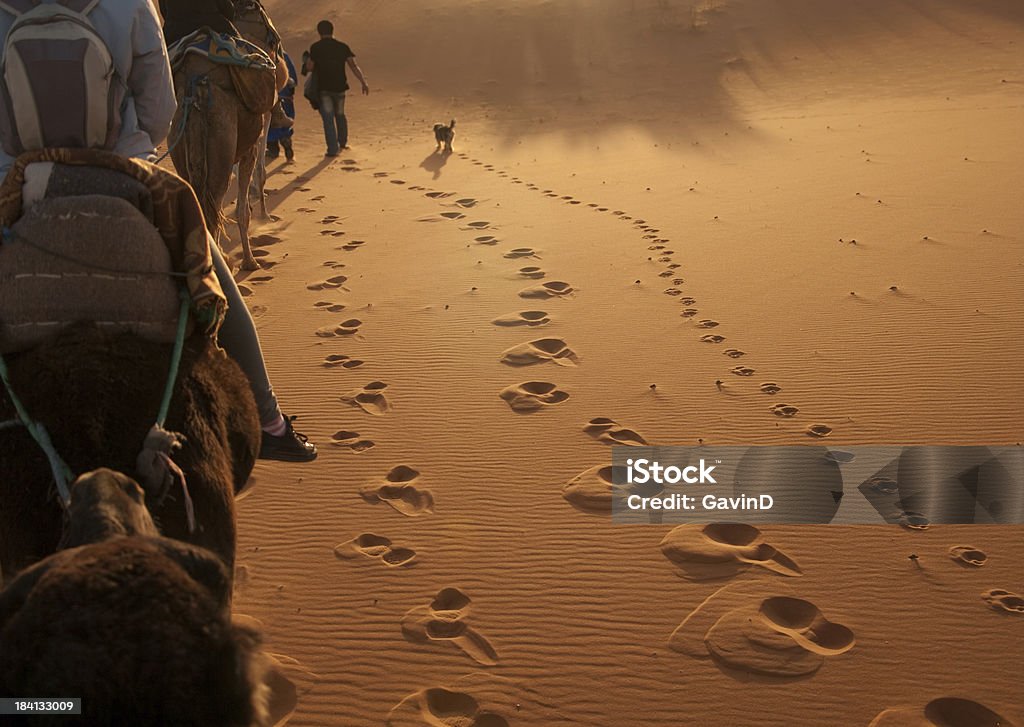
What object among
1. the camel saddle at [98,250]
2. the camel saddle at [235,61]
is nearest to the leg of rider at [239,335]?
the camel saddle at [98,250]

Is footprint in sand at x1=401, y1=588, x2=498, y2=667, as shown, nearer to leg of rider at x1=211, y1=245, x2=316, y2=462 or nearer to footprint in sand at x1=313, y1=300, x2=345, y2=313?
leg of rider at x1=211, y1=245, x2=316, y2=462

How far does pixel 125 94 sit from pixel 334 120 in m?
15.2

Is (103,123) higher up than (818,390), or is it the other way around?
(103,123)

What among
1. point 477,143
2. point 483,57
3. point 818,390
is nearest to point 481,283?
point 818,390

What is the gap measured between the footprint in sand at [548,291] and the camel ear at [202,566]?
6.26 metres

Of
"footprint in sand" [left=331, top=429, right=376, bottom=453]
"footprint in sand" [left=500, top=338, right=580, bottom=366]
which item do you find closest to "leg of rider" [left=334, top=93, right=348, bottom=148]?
"footprint in sand" [left=500, top=338, right=580, bottom=366]

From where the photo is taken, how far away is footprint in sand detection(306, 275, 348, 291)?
848 centimetres

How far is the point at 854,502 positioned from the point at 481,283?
4.59 meters

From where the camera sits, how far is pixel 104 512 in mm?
1887

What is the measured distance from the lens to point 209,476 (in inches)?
101

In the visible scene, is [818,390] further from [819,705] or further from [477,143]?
[477,143]

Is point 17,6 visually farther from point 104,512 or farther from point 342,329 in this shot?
point 342,329

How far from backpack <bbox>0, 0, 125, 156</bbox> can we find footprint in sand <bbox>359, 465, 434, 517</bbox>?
2525mm

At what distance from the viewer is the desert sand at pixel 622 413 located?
349 cm
